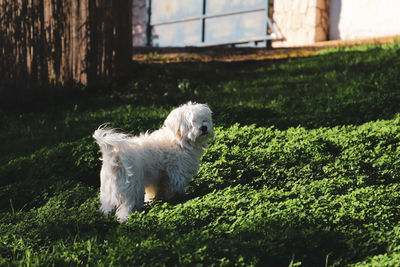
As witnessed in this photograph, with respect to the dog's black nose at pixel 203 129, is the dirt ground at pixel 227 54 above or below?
above

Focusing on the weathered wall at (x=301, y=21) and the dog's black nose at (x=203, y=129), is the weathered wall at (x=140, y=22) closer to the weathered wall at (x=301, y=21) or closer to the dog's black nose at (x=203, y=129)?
the weathered wall at (x=301, y=21)

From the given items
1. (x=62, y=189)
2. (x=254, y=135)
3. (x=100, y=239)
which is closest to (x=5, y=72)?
(x=62, y=189)

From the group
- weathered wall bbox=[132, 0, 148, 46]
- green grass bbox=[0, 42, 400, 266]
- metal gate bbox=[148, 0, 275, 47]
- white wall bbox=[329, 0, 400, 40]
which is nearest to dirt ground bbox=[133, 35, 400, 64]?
white wall bbox=[329, 0, 400, 40]

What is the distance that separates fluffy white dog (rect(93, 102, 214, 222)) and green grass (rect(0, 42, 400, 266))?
0.66ft

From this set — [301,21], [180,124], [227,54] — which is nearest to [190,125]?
[180,124]

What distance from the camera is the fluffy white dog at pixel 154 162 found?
484cm

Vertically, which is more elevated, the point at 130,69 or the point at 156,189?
the point at 130,69

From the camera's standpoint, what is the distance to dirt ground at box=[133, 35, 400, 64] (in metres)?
12.5

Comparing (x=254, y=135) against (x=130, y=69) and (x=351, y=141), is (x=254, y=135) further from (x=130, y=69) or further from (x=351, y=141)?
(x=130, y=69)

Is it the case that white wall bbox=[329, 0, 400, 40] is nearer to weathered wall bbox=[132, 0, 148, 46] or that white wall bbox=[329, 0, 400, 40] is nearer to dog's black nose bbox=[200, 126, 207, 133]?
weathered wall bbox=[132, 0, 148, 46]

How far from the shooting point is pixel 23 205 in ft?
18.8

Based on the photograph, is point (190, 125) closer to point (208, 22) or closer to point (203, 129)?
point (203, 129)

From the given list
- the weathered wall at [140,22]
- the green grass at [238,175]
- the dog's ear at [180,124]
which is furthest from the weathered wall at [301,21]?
the dog's ear at [180,124]

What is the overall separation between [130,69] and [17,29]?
2.33 metres
